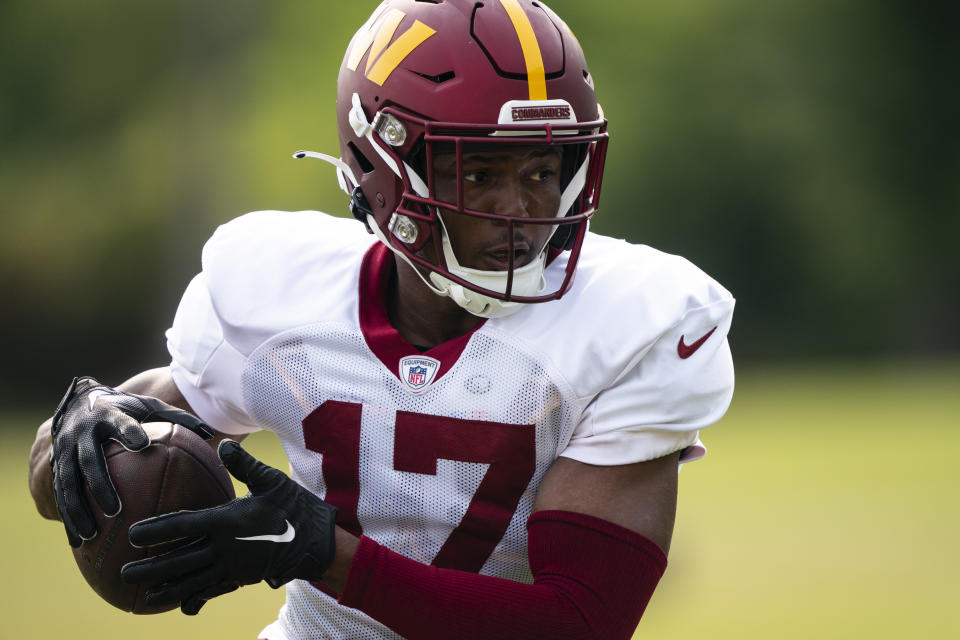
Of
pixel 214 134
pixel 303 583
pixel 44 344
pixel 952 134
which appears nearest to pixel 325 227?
pixel 303 583

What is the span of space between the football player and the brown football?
30 millimetres

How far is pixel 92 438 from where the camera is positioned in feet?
5.60

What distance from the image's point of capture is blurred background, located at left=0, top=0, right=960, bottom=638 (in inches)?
280

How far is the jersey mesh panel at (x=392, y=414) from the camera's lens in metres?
1.76

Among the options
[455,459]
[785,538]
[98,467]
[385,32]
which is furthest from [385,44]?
[785,538]

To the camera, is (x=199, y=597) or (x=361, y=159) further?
(x=361, y=159)

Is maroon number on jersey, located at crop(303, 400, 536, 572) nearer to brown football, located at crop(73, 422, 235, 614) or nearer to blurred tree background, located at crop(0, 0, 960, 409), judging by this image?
brown football, located at crop(73, 422, 235, 614)

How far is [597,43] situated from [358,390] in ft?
31.7

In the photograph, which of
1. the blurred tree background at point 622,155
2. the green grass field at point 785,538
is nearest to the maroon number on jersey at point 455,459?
the green grass field at point 785,538

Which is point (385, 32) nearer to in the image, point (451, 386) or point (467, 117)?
point (467, 117)

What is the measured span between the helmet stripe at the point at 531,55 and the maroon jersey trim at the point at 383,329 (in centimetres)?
38

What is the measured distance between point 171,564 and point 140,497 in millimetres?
145

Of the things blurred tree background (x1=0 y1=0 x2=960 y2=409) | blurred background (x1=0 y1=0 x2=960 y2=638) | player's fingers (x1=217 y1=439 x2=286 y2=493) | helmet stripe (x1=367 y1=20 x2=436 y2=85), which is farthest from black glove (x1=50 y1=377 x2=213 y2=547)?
blurred tree background (x1=0 y1=0 x2=960 y2=409)

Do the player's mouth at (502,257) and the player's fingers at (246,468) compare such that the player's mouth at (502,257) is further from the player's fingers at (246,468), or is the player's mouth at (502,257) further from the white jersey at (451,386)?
the player's fingers at (246,468)
